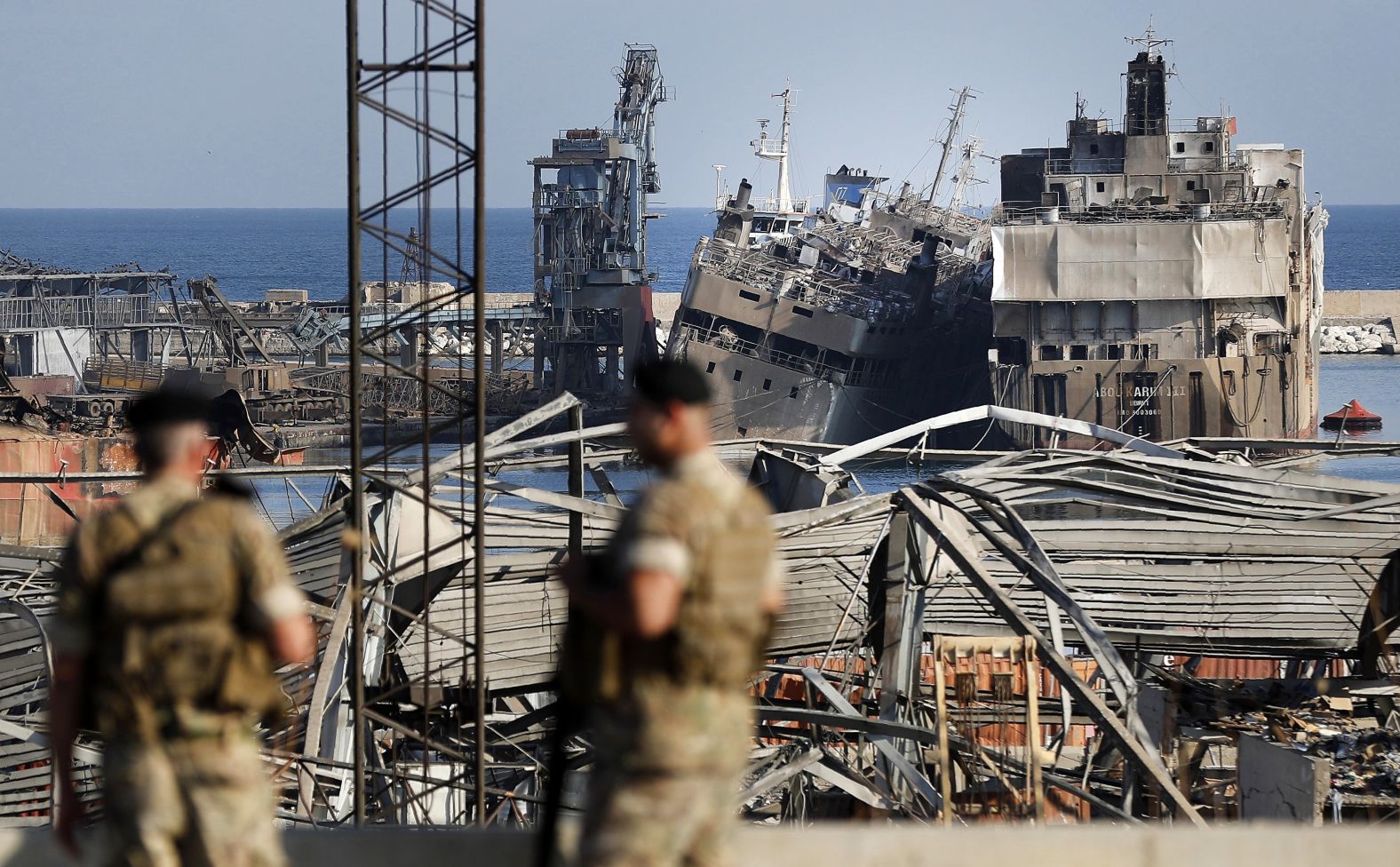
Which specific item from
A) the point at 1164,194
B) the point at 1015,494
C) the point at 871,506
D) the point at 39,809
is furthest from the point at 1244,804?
the point at 1164,194

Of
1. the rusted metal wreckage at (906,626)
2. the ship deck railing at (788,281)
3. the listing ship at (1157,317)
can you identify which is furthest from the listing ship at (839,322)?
the rusted metal wreckage at (906,626)

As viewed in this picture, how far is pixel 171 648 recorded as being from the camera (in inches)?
154

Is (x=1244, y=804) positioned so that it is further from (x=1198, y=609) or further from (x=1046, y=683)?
(x=1046, y=683)

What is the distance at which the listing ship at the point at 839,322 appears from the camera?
64250 mm

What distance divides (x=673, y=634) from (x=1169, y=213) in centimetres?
6057

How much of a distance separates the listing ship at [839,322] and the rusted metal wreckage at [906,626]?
44.9 metres

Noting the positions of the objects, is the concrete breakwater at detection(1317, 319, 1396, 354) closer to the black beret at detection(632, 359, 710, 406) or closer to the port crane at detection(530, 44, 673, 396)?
the port crane at detection(530, 44, 673, 396)

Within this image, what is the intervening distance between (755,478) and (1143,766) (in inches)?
519

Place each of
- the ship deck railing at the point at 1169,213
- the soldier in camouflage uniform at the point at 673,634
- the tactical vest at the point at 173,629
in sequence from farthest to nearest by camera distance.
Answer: the ship deck railing at the point at 1169,213 < the tactical vest at the point at 173,629 < the soldier in camouflage uniform at the point at 673,634

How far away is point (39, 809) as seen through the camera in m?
13.5

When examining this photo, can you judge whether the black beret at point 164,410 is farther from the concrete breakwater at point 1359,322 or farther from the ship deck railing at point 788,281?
the concrete breakwater at point 1359,322

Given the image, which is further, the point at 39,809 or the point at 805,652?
the point at 805,652

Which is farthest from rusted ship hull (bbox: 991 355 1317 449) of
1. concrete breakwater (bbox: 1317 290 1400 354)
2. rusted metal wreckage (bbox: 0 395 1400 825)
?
rusted metal wreckage (bbox: 0 395 1400 825)

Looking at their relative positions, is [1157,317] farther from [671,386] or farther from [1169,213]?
[671,386]
